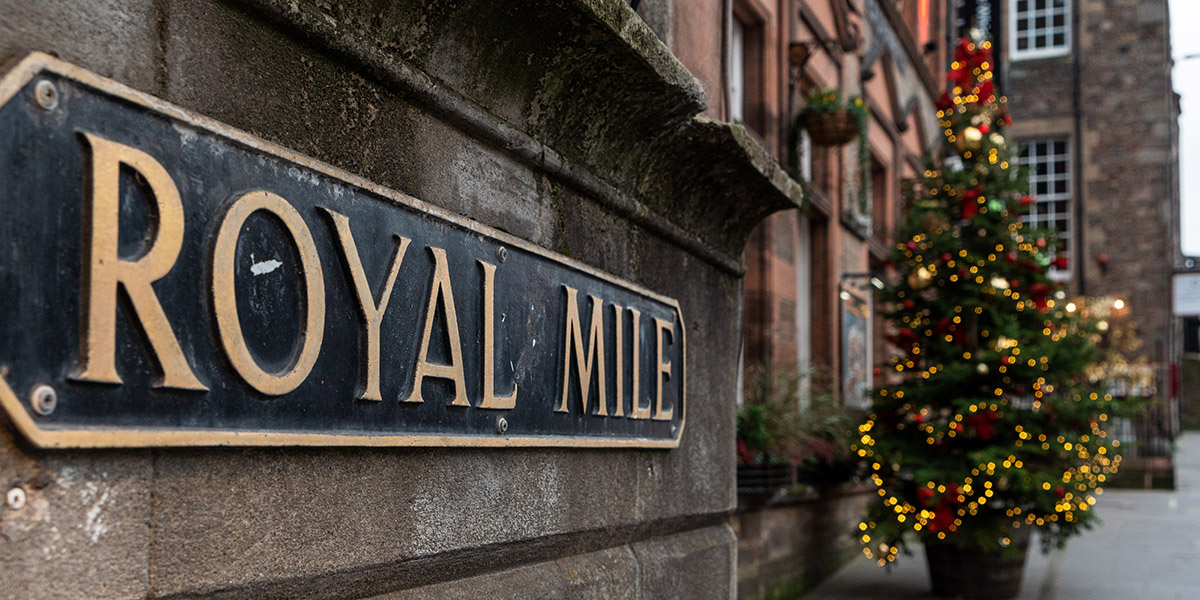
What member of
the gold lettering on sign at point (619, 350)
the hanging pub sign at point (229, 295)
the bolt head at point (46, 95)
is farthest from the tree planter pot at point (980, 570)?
the bolt head at point (46, 95)

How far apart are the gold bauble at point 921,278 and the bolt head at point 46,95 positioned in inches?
350

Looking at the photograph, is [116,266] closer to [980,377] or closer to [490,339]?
[490,339]

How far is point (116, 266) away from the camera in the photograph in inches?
55.8

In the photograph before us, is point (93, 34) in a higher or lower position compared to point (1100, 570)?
higher

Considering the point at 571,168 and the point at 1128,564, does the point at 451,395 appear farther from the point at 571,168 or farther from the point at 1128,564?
the point at 1128,564

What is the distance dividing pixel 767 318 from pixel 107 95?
808 cm

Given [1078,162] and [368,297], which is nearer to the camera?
[368,297]

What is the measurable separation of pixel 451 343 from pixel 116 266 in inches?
34.2

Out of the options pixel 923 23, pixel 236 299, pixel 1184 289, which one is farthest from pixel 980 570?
pixel 1184 289

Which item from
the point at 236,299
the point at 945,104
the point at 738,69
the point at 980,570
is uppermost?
the point at 738,69

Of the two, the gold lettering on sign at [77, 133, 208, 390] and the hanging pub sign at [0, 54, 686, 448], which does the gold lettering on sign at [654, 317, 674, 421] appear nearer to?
the hanging pub sign at [0, 54, 686, 448]

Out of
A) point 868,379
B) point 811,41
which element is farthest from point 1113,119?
point 811,41

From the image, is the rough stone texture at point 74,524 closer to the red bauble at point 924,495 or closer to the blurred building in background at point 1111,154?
the red bauble at point 924,495

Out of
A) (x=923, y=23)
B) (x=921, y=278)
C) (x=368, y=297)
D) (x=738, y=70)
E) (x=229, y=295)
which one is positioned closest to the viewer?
(x=229, y=295)
